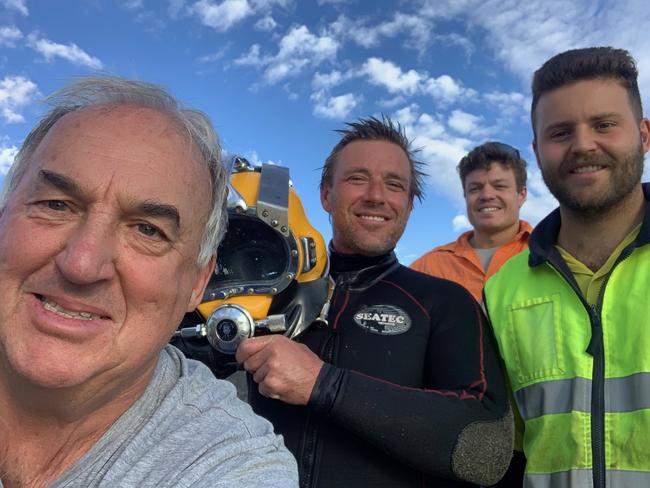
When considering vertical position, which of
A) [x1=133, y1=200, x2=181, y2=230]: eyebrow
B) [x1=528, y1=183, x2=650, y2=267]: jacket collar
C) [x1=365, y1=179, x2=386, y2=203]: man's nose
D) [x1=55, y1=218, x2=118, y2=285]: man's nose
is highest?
[x1=365, y1=179, x2=386, y2=203]: man's nose

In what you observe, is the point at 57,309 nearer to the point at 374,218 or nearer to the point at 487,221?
the point at 374,218

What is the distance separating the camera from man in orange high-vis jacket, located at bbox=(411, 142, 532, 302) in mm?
3871

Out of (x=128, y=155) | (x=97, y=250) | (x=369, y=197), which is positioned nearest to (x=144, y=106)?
(x=128, y=155)

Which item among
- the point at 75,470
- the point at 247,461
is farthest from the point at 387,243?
the point at 75,470

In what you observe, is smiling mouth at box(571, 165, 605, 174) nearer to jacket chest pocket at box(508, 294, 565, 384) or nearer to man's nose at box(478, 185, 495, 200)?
jacket chest pocket at box(508, 294, 565, 384)

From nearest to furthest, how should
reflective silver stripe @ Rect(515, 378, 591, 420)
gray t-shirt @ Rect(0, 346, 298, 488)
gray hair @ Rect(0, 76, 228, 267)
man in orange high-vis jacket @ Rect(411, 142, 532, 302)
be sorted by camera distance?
gray t-shirt @ Rect(0, 346, 298, 488)
gray hair @ Rect(0, 76, 228, 267)
reflective silver stripe @ Rect(515, 378, 591, 420)
man in orange high-vis jacket @ Rect(411, 142, 532, 302)

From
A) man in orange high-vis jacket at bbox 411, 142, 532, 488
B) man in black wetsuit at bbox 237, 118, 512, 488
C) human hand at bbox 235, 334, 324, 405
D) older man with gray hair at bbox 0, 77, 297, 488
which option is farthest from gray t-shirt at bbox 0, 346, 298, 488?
man in orange high-vis jacket at bbox 411, 142, 532, 488

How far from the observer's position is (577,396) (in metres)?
1.89

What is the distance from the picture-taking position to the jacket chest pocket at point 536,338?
2.01m

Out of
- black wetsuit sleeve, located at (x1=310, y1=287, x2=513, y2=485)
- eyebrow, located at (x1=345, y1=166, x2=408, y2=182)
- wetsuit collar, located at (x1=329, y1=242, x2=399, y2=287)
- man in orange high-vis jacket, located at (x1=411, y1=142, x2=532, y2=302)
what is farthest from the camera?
man in orange high-vis jacket, located at (x1=411, y1=142, x2=532, y2=302)

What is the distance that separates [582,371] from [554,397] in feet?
0.45

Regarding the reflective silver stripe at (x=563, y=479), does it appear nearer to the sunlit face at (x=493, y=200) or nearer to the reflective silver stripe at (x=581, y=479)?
the reflective silver stripe at (x=581, y=479)

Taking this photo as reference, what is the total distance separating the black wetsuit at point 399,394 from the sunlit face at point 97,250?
0.71 meters

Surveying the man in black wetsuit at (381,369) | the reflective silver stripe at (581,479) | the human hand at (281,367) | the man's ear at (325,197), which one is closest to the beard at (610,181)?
the man in black wetsuit at (381,369)
